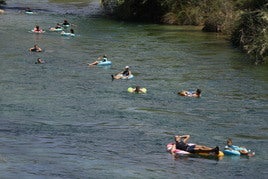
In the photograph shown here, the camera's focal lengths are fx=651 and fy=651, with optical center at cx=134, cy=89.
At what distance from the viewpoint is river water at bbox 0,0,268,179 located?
2419 centimetres

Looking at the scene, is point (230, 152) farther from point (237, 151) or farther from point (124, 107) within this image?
point (124, 107)

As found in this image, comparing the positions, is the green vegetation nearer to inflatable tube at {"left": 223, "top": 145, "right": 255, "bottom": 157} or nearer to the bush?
the bush

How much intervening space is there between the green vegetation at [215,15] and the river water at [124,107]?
155 centimetres

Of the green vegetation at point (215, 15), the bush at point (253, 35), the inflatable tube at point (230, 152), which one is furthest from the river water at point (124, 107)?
the green vegetation at point (215, 15)

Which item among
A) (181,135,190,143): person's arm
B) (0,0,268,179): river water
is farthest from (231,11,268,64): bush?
(181,135,190,143): person's arm

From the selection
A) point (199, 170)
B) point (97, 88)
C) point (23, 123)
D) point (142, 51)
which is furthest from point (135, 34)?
point (199, 170)

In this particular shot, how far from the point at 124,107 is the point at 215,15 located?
29.5 metres

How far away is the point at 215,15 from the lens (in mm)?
59938

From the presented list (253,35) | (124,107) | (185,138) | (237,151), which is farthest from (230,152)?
(253,35)

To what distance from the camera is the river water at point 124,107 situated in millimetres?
24188

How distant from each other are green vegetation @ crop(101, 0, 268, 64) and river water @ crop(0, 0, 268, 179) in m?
1.55

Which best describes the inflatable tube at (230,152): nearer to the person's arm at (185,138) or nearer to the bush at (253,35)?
the person's arm at (185,138)

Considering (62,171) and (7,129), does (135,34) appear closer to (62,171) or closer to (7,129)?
(7,129)

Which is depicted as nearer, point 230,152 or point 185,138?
point 230,152
